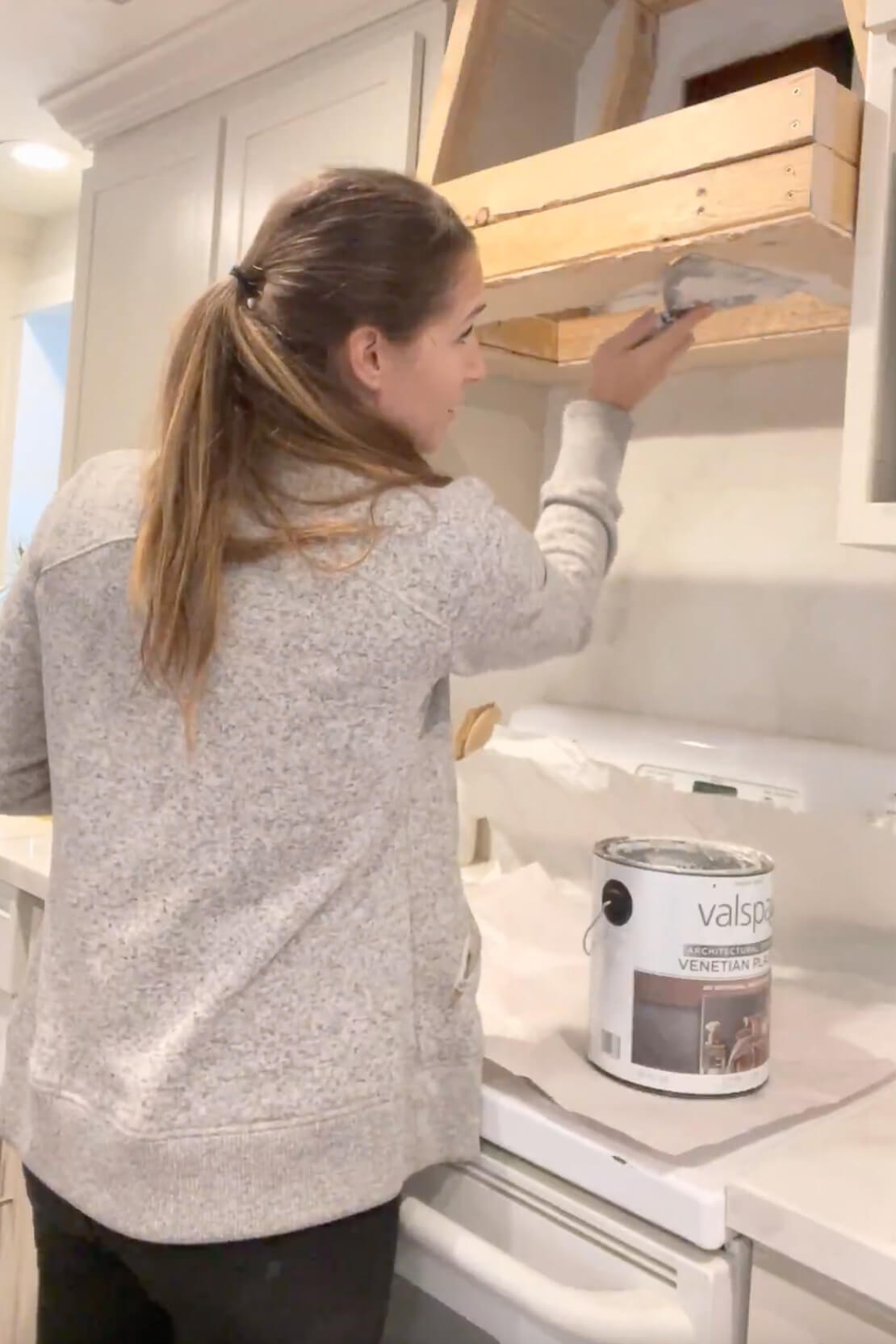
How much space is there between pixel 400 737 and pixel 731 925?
0.25 meters

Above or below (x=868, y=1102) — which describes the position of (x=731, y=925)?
above

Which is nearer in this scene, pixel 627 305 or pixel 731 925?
pixel 731 925

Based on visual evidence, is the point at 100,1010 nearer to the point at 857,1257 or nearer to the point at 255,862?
the point at 255,862

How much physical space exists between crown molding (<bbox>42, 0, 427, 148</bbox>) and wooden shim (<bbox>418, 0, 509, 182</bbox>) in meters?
0.22

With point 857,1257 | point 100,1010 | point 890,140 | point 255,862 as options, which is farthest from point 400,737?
point 890,140

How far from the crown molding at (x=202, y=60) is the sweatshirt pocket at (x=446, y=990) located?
1097 millimetres

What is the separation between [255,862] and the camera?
694 mm

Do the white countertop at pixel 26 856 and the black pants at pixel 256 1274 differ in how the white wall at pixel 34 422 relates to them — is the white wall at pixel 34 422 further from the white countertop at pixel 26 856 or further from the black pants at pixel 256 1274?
the black pants at pixel 256 1274

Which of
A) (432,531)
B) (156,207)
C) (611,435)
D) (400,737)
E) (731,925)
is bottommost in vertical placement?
(731,925)

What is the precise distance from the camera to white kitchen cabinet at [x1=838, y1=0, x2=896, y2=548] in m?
0.86

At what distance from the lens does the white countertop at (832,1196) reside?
612 millimetres

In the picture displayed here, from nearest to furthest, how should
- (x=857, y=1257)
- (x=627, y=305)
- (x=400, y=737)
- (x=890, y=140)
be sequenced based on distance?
(x=857, y=1257) → (x=400, y=737) → (x=890, y=140) → (x=627, y=305)

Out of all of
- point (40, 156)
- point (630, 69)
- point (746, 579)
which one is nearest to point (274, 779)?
point (746, 579)

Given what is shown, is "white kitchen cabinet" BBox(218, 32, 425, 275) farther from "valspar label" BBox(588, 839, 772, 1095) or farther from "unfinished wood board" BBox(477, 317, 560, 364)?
"valspar label" BBox(588, 839, 772, 1095)
